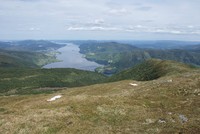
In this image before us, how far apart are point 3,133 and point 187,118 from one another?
1104 inches

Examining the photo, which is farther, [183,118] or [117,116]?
[117,116]

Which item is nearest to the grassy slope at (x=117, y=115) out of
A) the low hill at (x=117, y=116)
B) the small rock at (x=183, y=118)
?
the low hill at (x=117, y=116)

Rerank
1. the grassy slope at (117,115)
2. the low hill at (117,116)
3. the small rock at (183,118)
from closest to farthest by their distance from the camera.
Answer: the low hill at (117,116), the grassy slope at (117,115), the small rock at (183,118)

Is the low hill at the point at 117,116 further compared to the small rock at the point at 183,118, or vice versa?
the small rock at the point at 183,118

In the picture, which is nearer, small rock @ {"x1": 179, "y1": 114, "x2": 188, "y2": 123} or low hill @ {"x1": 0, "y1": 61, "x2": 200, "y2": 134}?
low hill @ {"x1": 0, "y1": 61, "x2": 200, "y2": 134}

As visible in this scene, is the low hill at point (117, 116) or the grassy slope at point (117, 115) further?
the grassy slope at point (117, 115)

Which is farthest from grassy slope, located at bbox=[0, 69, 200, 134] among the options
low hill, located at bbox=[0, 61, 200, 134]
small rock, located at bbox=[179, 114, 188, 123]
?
small rock, located at bbox=[179, 114, 188, 123]

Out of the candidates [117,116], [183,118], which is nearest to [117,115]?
[117,116]

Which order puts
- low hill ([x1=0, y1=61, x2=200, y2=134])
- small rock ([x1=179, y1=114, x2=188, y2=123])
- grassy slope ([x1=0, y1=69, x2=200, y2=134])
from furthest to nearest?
small rock ([x1=179, y1=114, x2=188, y2=123]) < grassy slope ([x1=0, y1=69, x2=200, y2=134]) < low hill ([x1=0, y1=61, x2=200, y2=134])

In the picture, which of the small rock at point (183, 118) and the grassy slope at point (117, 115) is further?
the small rock at point (183, 118)

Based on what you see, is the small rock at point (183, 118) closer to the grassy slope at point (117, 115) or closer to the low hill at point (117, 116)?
the low hill at point (117, 116)

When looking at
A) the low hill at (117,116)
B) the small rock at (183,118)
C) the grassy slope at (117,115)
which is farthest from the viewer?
the small rock at (183,118)

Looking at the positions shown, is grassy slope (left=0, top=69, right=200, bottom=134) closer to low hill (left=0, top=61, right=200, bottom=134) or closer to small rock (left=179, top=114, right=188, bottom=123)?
low hill (left=0, top=61, right=200, bottom=134)

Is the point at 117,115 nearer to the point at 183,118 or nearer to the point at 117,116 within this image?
the point at 117,116
